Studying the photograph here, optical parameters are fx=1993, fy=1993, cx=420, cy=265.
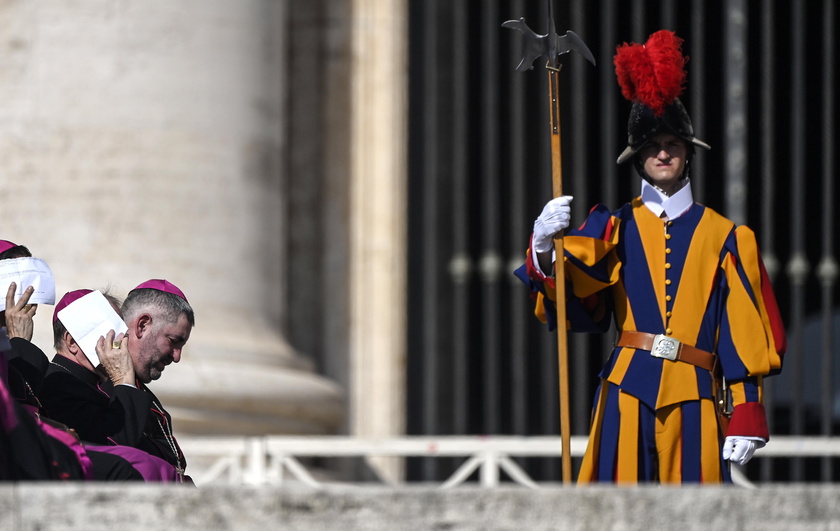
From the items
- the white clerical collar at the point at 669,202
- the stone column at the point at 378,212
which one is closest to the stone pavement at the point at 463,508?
the white clerical collar at the point at 669,202

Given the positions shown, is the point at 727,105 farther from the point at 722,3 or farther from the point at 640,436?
the point at 640,436

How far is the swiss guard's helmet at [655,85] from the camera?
531cm

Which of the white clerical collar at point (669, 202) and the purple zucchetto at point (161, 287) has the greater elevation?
the white clerical collar at point (669, 202)

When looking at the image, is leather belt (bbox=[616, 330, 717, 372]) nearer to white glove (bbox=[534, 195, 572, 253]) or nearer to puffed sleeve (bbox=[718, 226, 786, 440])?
puffed sleeve (bbox=[718, 226, 786, 440])

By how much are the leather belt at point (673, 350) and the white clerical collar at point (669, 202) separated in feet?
1.15

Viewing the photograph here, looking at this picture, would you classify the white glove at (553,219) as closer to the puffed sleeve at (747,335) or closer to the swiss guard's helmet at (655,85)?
the swiss guard's helmet at (655,85)

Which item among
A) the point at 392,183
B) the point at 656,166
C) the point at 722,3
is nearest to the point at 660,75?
the point at 656,166

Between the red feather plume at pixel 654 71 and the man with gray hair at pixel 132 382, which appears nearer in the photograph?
the man with gray hair at pixel 132 382

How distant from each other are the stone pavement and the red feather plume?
1.75 m

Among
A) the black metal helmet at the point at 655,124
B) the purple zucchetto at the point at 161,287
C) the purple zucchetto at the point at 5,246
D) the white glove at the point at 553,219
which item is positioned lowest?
the purple zucchetto at the point at 161,287

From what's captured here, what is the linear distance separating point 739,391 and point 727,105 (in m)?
5.06

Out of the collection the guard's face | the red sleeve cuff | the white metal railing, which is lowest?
the white metal railing

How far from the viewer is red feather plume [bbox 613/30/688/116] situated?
5.30m

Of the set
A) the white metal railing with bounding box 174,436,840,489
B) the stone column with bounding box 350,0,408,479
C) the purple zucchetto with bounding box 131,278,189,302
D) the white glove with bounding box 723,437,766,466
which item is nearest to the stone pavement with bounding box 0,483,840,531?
the white glove with bounding box 723,437,766,466
